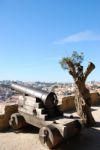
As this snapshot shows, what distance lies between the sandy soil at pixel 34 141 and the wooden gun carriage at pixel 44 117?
0.28 meters

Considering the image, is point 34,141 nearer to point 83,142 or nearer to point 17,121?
point 17,121

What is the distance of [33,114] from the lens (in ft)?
28.4

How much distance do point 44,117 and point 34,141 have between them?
853 mm

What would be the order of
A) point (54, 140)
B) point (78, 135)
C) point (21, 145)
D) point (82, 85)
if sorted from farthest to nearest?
point (82, 85), point (78, 135), point (21, 145), point (54, 140)

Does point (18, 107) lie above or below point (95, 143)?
above

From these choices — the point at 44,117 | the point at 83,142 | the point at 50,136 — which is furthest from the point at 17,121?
the point at 83,142

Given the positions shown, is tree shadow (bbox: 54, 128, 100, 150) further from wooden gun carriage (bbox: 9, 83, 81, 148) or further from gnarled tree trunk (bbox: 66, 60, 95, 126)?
gnarled tree trunk (bbox: 66, 60, 95, 126)

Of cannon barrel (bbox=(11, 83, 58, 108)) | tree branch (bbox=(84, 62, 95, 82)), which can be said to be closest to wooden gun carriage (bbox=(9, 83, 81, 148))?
cannon barrel (bbox=(11, 83, 58, 108))

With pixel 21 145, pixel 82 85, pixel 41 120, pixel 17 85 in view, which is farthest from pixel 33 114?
pixel 82 85

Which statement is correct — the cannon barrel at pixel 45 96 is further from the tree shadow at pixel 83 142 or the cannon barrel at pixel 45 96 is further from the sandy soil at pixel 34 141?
the tree shadow at pixel 83 142

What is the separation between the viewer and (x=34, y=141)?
8195 mm

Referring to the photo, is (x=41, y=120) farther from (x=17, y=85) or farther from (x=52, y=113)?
(x=17, y=85)

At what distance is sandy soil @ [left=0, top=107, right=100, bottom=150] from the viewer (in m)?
7.70

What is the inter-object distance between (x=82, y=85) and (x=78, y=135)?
260 cm
